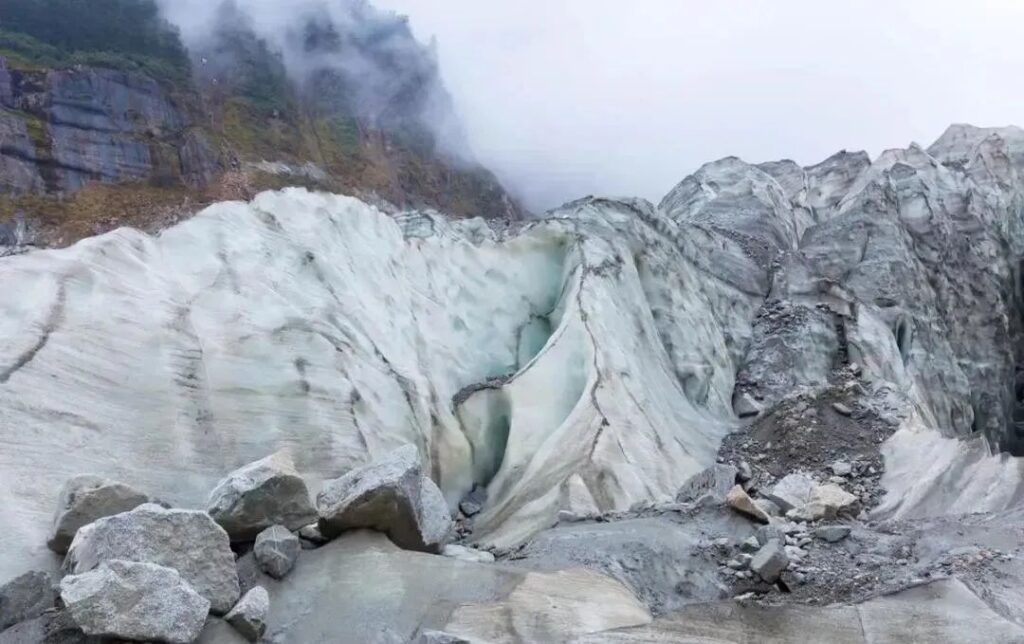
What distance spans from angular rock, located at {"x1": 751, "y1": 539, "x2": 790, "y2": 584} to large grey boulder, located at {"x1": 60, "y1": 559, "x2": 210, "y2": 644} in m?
3.86

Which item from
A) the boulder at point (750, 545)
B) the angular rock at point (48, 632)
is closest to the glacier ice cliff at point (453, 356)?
the angular rock at point (48, 632)

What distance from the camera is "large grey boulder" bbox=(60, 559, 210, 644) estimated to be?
4.79 m

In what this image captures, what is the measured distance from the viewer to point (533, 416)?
455 inches

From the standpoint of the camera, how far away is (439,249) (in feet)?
47.4

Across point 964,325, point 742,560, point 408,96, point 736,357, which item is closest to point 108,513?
point 742,560

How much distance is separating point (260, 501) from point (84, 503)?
1.10 metres

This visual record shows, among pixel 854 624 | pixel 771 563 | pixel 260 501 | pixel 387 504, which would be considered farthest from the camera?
pixel 771 563

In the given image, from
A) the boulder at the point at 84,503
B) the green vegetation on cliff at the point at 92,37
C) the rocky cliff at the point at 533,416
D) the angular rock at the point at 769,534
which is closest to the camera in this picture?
the boulder at the point at 84,503

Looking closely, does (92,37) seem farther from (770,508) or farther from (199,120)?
(770,508)

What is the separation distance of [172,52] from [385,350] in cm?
6003

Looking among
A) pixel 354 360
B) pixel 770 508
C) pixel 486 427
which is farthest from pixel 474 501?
pixel 770 508

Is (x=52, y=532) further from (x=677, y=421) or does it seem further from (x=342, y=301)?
(x=677, y=421)

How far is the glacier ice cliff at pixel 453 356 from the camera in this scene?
7.32 m

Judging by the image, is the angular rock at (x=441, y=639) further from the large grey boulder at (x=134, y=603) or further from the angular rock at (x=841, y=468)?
the angular rock at (x=841, y=468)
